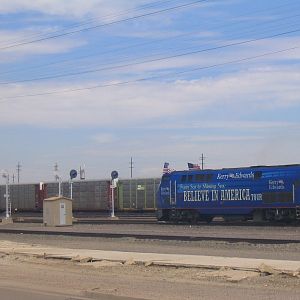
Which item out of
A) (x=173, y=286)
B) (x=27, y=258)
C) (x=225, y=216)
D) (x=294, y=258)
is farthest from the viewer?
(x=225, y=216)

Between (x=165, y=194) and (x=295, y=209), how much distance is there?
30.7ft

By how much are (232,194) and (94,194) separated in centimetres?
2176

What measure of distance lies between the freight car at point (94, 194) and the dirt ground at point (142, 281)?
113 ft

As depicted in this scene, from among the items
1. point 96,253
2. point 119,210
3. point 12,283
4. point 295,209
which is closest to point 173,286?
point 12,283

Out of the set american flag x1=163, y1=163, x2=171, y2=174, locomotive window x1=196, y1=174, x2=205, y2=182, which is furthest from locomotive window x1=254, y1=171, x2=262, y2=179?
american flag x1=163, y1=163, x2=171, y2=174

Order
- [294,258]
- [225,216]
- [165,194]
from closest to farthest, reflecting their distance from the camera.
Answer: [294,258], [225,216], [165,194]

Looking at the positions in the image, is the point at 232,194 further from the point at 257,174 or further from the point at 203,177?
the point at 203,177

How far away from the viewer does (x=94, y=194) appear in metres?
55.4

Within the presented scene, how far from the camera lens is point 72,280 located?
13.5 metres

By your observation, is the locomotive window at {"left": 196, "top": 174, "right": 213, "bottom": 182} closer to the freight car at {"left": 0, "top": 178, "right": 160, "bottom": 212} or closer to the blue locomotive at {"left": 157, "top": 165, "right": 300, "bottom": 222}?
the blue locomotive at {"left": 157, "top": 165, "right": 300, "bottom": 222}

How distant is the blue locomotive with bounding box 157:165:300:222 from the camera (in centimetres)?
3394

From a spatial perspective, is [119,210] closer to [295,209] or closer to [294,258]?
[295,209]

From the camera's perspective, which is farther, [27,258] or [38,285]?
[27,258]

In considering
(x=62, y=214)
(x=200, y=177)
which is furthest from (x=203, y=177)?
(x=62, y=214)
